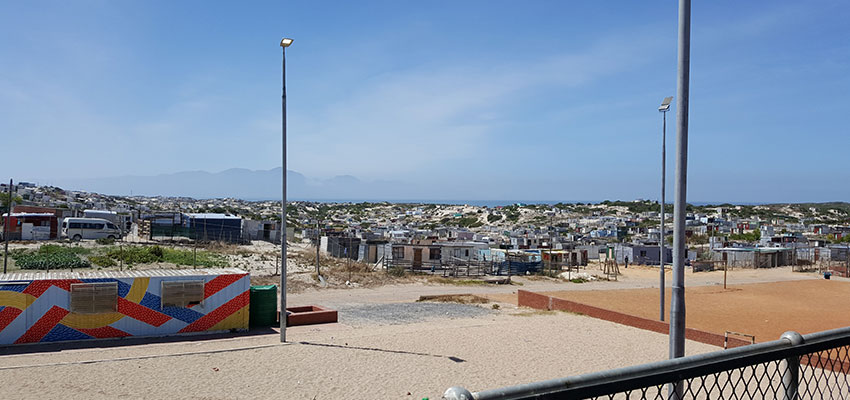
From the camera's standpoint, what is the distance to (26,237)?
156 feet

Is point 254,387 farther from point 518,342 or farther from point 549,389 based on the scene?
point 549,389

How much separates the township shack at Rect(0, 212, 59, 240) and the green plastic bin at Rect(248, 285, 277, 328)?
37.1 metres

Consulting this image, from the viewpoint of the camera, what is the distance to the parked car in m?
48.1

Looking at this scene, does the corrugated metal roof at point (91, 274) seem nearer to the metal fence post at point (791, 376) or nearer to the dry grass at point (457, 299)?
the dry grass at point (457, 299)

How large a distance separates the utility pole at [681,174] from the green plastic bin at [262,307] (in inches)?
634

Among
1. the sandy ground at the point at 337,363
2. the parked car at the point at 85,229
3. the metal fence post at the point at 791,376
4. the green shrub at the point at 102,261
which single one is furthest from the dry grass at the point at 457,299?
the parked car at the point at 85,229

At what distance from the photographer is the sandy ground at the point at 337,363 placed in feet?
38.7

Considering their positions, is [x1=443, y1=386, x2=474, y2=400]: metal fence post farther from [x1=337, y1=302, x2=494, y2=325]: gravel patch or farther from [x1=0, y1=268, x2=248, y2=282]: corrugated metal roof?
[x1=337, y1=302, x2=494, y2=325]: gravel patch

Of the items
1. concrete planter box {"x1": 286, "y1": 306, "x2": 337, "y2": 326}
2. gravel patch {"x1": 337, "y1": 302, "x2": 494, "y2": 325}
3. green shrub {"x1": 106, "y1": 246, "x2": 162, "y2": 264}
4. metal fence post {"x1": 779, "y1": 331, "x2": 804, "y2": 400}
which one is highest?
metal fence post {"x1": 779, "y1": 331, "x2": 804, "y2": 400}

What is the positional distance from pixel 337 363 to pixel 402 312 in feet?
34.3

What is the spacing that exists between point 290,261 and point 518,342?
2870cm

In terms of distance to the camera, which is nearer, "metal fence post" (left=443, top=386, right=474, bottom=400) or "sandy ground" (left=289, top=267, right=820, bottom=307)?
"metal fence post" (left=443, top=386, right=474, bottom=400)

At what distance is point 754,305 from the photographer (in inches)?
1105

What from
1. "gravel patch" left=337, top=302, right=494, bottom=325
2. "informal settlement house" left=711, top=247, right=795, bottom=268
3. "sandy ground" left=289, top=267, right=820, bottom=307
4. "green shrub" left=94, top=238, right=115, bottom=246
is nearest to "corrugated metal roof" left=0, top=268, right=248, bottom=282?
"gravel patch" left=337, top=302, right=494, bottom=325
